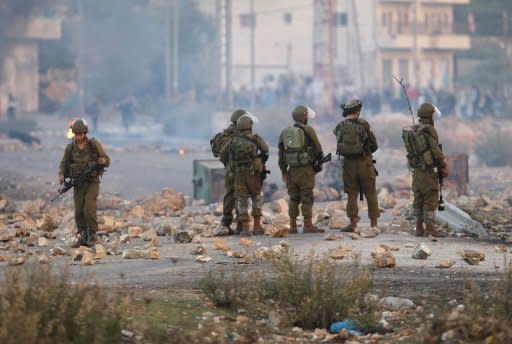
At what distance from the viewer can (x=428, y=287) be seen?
10.6 metres

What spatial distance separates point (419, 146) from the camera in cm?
1419

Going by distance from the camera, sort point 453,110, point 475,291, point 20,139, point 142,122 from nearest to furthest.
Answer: point 475,291 < point 20,139 < point 453,110 < point 142,122

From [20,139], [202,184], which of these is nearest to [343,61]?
[20,139]

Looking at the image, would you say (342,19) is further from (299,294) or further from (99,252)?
(299,294)

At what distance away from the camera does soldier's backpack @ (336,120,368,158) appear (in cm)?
1435

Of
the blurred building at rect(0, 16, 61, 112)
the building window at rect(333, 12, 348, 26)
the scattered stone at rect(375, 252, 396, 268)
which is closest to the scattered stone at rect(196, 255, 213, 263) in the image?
the scattered stone at rect(375, 252, 396, 268)

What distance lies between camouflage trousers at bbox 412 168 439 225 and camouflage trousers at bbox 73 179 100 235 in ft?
11.7

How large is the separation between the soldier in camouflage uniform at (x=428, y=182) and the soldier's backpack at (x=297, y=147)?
49.2 inches

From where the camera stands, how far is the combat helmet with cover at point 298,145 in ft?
47.5

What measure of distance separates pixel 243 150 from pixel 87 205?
1927mm

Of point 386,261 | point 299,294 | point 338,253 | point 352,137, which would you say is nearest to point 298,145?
point 352,137

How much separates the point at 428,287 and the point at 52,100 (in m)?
51.6

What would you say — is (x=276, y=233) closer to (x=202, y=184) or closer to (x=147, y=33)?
(x=202, y=184)

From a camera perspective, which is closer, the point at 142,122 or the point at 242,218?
the point at 242,218
